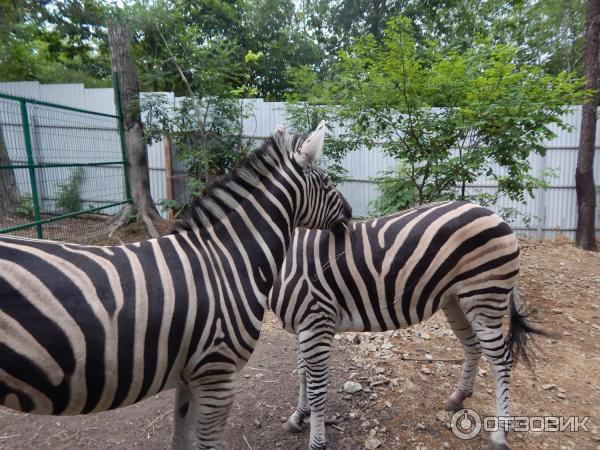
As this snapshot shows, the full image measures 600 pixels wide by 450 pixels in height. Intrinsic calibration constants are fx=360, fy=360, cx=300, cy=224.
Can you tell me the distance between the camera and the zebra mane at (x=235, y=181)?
1.98 meters

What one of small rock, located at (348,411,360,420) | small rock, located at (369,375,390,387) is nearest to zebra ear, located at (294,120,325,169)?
small rock, located at (348,411,360,420)

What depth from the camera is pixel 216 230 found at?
1964 mm

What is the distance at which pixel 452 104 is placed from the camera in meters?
4.87

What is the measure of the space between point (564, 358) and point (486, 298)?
208cm

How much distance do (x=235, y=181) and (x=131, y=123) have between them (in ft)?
24.4

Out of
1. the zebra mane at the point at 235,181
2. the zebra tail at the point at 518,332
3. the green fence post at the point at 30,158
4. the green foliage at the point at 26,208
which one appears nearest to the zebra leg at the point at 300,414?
the zebra mane at the point at 235,181

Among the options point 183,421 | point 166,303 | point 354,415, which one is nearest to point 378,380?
point 354,415

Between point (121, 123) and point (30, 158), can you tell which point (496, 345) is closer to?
point (30, 158)

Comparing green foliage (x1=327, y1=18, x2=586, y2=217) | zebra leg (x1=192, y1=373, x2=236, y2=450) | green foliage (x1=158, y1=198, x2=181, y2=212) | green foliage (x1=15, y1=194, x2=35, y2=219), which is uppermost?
green foliage (x1=327, y1=18, x2=586, y2=217)

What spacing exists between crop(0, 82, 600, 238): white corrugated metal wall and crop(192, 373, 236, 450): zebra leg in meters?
7.83

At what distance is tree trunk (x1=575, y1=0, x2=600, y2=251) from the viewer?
7.75m

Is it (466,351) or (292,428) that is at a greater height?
(466,351)

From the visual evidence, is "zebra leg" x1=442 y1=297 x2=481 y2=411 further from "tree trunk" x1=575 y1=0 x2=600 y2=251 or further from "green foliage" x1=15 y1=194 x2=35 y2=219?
"tree trunk" x1=575 y1=0 x2=600 y2=251

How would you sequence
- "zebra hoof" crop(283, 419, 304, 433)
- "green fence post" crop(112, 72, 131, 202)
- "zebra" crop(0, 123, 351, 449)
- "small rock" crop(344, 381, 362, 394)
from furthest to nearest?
"green fence post" crop(112, 72, 131, 202) < "small rock" crop(344, 381, 362, 394) < "zebra hoof" crop(283, 419, 304, 433) < "zebra" crop(0, 123, 351, 449)
